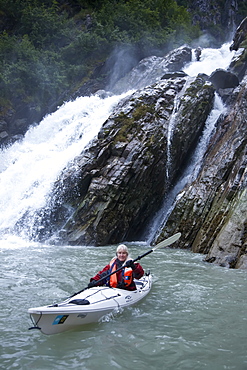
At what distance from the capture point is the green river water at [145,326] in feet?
13.0

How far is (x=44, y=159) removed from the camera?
18656 mm

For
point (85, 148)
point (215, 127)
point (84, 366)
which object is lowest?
point (84, 366)

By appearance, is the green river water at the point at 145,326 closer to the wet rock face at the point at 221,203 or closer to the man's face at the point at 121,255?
the man's face at the point at 121,255

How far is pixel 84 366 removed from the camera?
3807 millimetres

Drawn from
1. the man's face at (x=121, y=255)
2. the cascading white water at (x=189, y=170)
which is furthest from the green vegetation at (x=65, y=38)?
the man's face at (x=121, y=255)

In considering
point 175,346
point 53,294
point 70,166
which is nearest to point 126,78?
point 70,166

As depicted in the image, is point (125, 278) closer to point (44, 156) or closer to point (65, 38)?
point (44, 156)

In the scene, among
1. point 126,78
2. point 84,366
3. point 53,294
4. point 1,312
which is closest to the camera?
point 84,366

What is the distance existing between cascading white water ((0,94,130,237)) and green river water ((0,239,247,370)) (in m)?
6.48

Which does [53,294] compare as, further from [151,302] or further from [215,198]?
[215,198]

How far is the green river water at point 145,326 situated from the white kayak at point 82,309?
0.41 feet

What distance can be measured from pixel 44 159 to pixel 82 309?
14.7m

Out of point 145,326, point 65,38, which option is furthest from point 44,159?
point 65,38

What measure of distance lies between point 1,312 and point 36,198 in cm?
1040
